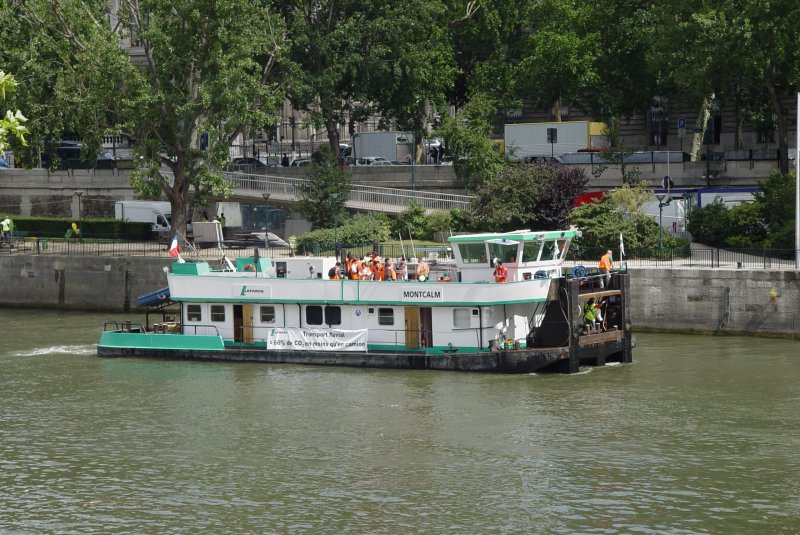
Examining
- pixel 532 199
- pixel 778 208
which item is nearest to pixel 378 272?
pixel 532 199

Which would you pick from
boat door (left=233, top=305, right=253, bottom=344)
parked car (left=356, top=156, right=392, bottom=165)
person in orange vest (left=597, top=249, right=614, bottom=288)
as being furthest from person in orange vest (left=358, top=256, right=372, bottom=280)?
parked car (left=356, top=156, right=392, bottom=165)

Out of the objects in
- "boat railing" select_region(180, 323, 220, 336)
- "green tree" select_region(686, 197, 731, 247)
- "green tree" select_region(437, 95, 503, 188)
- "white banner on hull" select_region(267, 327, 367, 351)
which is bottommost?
"white banner on hull" select_region(267, 327, 367, 351)

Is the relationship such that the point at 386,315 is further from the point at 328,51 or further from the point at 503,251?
the point at 328,51

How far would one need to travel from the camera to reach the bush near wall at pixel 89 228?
6612cm

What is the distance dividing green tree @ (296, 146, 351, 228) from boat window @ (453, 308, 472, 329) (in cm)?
2377

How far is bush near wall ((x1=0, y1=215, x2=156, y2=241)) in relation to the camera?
6612 centimetres

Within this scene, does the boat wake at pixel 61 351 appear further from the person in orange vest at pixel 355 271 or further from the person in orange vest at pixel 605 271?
the person in orange vest at pixel 605 271

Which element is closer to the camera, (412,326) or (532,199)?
(412,326)

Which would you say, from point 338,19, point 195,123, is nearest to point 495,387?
point 195,123

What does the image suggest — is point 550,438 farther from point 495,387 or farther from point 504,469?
point 495,387

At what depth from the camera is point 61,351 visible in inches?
1700

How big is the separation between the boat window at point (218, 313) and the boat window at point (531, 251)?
32.9 ft

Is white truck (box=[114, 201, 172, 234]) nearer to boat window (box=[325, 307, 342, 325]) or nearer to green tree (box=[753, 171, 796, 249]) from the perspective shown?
boat window (box=[325, 307, 342, 325])

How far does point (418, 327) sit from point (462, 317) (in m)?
1.45
